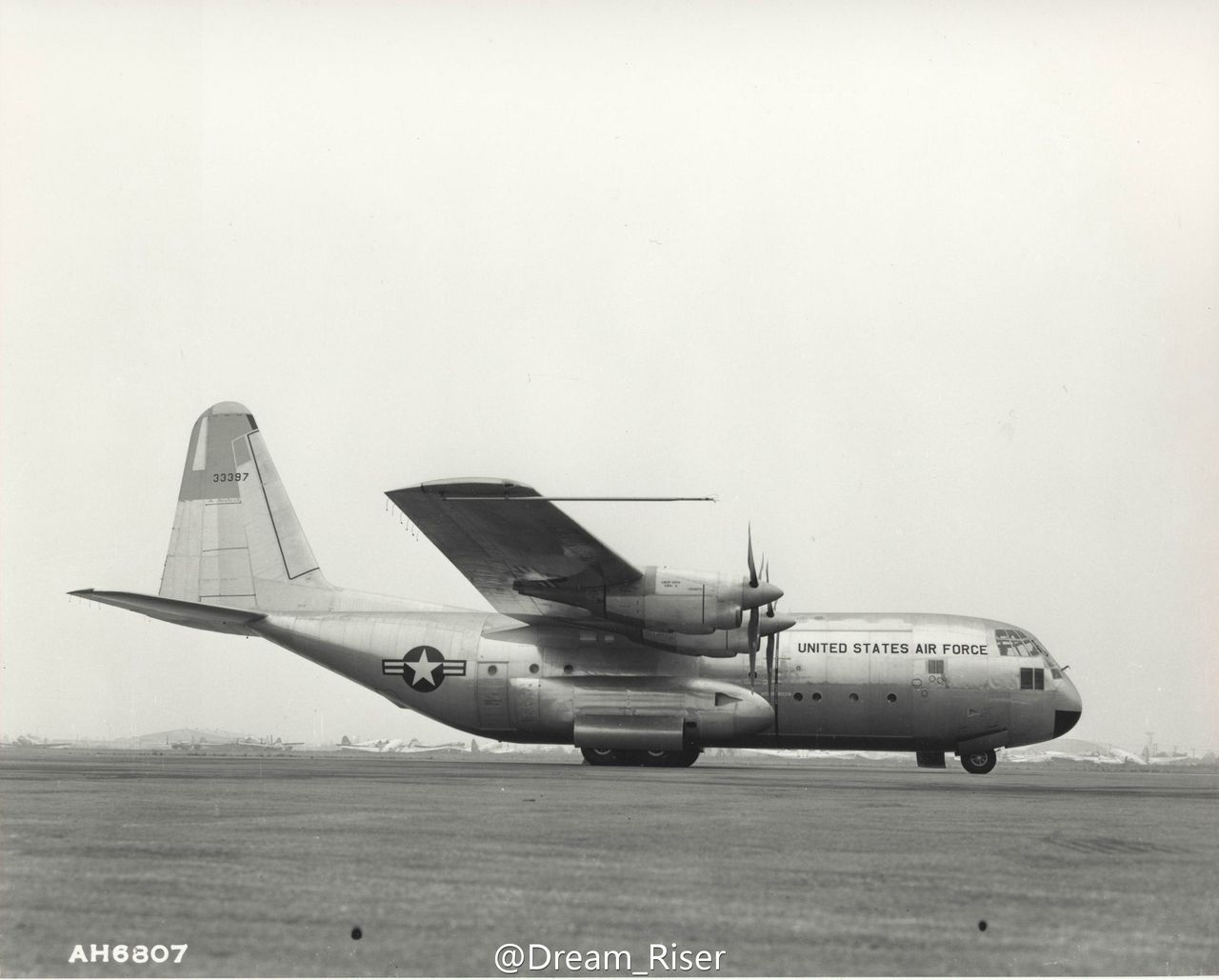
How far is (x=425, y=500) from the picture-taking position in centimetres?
2461

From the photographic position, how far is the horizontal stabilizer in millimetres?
27250

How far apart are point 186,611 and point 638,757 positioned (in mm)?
10755

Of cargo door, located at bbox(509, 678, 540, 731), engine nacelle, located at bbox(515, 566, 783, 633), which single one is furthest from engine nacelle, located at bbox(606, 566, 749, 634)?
cargo door, located at bbox(509, 678, 540, 731)

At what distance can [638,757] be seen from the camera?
90.4 feet

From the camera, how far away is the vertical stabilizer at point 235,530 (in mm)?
30641

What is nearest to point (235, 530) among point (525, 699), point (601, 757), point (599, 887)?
point (525, 699)

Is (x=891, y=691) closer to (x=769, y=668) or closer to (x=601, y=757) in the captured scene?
(x=769, y=668)

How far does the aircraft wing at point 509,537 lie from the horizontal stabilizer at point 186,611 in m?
5.73

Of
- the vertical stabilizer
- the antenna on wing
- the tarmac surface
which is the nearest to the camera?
the tarmac surface

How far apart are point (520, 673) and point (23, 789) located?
12.1m

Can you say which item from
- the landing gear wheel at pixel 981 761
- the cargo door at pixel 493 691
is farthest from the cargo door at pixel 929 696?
the cargo door at pixel 493 691

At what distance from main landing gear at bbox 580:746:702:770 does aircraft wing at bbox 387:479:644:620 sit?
10.1 feet

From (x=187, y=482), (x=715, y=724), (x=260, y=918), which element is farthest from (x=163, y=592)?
(x=260, y=918)

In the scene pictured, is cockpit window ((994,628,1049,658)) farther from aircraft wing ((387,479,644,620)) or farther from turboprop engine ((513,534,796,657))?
aircraft wing ((387,479,644,620))
